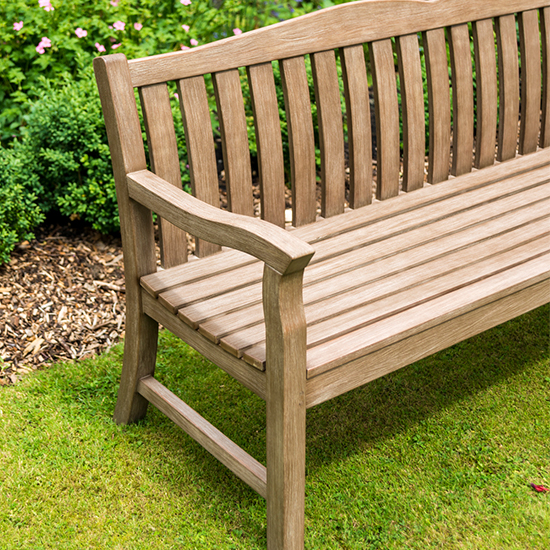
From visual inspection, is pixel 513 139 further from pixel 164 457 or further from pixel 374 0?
pixel 164 457

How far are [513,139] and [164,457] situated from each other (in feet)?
6.35

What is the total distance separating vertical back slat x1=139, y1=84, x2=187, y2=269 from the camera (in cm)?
209

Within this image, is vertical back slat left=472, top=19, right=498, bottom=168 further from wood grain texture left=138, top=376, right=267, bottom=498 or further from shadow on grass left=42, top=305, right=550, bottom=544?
wood grain texture left=138, top=376, right=267, bottom=498

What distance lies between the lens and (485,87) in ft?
9.27

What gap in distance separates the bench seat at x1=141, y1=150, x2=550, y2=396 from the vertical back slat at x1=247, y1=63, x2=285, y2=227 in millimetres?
148

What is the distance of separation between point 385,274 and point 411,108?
2.59 feet

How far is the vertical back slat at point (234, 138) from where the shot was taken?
2.21 metres

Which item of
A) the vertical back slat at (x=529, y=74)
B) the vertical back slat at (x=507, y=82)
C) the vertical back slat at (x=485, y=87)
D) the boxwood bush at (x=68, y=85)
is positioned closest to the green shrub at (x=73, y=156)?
the boxwood bush at (x=68, y=85)

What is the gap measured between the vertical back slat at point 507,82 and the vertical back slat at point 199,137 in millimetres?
1358

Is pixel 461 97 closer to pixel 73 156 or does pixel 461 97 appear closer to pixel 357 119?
pixel 357 119

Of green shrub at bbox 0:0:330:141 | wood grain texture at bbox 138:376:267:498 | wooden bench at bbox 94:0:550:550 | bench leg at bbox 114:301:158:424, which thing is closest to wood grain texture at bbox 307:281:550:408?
wooden bench at bbox 94:0:550:550

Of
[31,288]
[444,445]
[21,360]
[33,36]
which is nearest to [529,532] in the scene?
[444,445]

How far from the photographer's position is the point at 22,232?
3.10 m

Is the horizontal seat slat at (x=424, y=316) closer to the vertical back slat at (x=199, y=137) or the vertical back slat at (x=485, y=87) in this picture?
the vertical back slat at (x=199, y=137)
